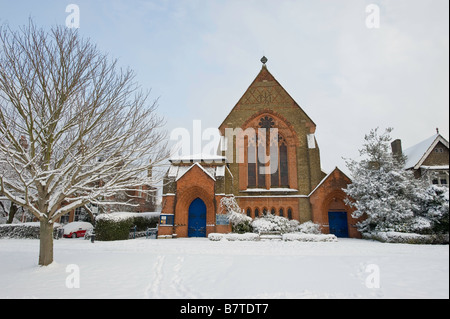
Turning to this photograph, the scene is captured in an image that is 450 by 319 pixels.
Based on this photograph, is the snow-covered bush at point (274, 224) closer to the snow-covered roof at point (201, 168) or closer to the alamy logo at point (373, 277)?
the snow-covered roof at point (201, 168)

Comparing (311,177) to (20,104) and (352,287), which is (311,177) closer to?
(352,287)

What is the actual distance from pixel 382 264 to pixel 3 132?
13.2 metres

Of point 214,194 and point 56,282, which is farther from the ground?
point 214,194

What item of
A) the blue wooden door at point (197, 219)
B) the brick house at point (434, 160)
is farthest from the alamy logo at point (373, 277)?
the brick house at point (434, 160)

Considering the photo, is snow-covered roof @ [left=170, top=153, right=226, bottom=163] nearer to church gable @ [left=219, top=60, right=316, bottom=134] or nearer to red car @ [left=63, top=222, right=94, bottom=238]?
church gable @ [left=219, top=60, right=316, bottom=134]

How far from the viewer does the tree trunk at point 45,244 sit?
29.9ft

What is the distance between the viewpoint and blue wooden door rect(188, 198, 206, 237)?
21.6 metres

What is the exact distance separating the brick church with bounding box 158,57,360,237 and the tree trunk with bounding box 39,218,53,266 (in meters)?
11.4

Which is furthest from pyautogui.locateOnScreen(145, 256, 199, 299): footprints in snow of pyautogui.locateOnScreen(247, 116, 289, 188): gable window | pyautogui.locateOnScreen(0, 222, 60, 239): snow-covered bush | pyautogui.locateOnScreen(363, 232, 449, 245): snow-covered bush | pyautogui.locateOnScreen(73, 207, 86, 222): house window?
pyautogui.locateOnScreen(73, 207, 86, 222): house window

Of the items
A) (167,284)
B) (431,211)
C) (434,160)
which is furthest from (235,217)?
(434,160)

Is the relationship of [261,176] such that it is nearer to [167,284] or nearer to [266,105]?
[266,105]

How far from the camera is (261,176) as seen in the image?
942 inches

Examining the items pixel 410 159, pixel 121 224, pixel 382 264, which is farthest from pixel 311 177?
pixel 121 224
